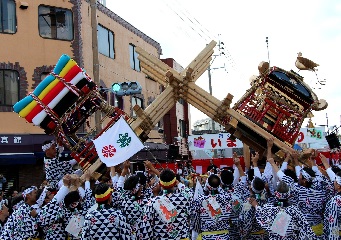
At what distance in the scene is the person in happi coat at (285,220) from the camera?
632 centimetres

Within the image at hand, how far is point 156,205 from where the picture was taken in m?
6.02

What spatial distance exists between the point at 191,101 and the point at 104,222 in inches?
155

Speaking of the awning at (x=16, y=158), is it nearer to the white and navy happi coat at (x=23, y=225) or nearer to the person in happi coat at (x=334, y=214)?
the white and navy happi coat at (x=23, y=225)

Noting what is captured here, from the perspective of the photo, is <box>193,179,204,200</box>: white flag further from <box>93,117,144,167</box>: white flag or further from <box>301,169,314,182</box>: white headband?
<box>301,169,314,182</box>: white headband

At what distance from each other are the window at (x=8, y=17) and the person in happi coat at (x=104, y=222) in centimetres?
1363

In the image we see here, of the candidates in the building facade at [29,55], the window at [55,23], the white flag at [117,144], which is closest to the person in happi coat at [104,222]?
the white flag at [117,144]

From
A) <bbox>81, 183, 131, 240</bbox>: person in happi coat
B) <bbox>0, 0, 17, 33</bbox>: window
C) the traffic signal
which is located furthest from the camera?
<bbox>0, 0, 17, 33</bbox>: window

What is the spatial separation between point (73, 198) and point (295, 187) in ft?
11.5

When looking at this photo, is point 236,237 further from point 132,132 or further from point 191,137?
point 191,137

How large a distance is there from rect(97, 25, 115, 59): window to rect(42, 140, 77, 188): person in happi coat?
12.7 meters

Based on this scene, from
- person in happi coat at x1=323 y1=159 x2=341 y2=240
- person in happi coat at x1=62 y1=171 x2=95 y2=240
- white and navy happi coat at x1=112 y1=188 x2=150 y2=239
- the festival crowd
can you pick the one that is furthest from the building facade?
person in happi coat at x1=323 y1=159 x2=341 y2=240

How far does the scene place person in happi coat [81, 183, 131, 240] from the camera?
17.2 ft

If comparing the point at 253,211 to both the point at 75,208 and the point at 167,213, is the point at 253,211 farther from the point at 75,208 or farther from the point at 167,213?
the point at 75,208

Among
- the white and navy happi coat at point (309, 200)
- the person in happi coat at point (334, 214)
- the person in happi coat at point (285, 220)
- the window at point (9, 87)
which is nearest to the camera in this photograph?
the person in happi coat at point (285, 220)
